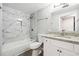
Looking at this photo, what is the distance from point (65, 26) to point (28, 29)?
1.76 m

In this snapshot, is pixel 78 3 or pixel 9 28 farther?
pixel 9 28

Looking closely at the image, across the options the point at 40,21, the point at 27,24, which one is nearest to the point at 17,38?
the point at 27,24

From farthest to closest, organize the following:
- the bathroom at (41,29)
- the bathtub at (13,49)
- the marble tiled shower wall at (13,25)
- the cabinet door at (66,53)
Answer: the marble tiled shower wall at (13,25), the bathtub at (13,49), the bathroom at (41,29), the cabinet door at (66,53)

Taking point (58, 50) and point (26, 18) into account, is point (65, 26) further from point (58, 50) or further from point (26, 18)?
point (26, 18)

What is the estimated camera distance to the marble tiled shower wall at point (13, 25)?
5.91 feet

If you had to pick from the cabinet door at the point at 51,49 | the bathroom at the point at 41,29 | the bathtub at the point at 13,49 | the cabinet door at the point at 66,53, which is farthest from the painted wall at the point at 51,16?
the bathtub at the point at 13,49

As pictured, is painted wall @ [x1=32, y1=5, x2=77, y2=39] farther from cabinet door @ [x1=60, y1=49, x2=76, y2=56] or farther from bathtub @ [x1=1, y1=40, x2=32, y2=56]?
bathtub @ [x1=1, y1=40, x2=32, y2=56]

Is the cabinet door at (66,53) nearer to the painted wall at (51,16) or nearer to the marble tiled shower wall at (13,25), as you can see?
the painted wall at (51,16)

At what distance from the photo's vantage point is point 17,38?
219 cm

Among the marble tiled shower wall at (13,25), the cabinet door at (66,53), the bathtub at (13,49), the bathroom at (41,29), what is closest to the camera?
the cabinet door at (66,53)

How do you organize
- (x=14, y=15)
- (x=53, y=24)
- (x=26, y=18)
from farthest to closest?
(x=26, y=18)
(x=14, y=15)
(x=53, y=24)

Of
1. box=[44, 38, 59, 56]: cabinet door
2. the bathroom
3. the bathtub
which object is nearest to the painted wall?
the bathroom

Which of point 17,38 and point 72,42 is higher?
point 72,42

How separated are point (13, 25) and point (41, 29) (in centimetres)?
112
